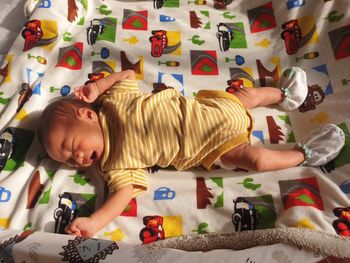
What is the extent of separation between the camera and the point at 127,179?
110 cm

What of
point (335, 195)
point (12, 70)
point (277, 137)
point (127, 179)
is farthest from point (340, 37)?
point (12, 70)

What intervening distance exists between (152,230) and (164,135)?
0.87 ft

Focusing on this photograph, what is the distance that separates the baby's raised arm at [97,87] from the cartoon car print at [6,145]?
0.23 meters

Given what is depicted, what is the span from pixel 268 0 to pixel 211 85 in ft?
1.48

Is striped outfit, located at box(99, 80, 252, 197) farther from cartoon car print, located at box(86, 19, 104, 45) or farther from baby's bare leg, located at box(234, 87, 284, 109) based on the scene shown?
cartoon car print, located at box(86, 19, 104, 45)

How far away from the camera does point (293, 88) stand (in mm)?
1238

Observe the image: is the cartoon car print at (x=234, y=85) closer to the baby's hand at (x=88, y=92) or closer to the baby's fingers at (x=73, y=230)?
the baby's hand at (x=88, y=92)

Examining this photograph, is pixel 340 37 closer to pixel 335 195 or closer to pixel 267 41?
pixel 267 41

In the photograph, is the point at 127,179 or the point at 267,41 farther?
the point at 267,41

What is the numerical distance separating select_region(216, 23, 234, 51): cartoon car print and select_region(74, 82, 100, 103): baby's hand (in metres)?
0.49

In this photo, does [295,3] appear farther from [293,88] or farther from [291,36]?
[293,88]

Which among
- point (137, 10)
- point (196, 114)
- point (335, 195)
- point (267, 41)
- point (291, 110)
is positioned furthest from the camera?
point (137, 10)

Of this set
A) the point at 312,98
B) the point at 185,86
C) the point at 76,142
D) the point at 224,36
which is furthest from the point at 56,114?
the point at 312,98

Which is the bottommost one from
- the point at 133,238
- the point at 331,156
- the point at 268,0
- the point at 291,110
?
the point at 133,238
